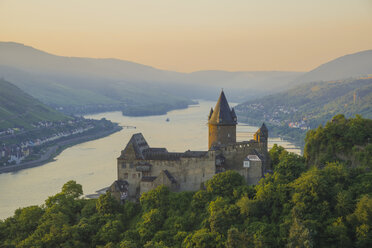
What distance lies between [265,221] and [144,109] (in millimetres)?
118108

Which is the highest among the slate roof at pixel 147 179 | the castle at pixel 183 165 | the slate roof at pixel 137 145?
the slate roof at pixel 137 145

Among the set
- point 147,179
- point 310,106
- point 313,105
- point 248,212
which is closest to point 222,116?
point 147,179

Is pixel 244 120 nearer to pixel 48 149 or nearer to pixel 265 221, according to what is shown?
pixel 48 149

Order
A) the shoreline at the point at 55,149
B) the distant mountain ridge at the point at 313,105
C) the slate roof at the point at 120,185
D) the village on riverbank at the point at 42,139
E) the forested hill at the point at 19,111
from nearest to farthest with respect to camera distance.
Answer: the slate roof at the point at 120,185, the shoreline at the point at 55,149, the village on riverbank at the point at 42,139, the forested hill at the point at 19,111, the distant mountain ridge at the point at 313,105

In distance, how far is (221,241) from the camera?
67.8ft

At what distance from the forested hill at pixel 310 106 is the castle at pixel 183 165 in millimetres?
61205

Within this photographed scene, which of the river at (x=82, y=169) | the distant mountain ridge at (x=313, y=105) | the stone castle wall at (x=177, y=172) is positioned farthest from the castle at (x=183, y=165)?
the distant mountain ridge at (x=313, y=105)

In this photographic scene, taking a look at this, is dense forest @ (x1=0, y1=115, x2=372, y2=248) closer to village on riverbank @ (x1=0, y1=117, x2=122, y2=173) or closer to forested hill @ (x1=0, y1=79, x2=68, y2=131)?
village on riverbank @ (x1=0, y1=117, x2=122, y2=173)

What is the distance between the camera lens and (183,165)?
1051 inches

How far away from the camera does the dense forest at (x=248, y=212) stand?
65.1 ft

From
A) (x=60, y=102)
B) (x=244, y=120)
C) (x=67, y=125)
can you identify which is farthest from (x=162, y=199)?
(x=60, y=102)

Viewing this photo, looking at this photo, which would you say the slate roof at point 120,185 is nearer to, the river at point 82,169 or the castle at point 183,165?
the castle at point 183,165

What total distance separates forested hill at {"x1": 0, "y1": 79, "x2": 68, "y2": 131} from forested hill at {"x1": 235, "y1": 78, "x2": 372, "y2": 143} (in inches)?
1998

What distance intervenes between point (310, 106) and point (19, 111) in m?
77.4
